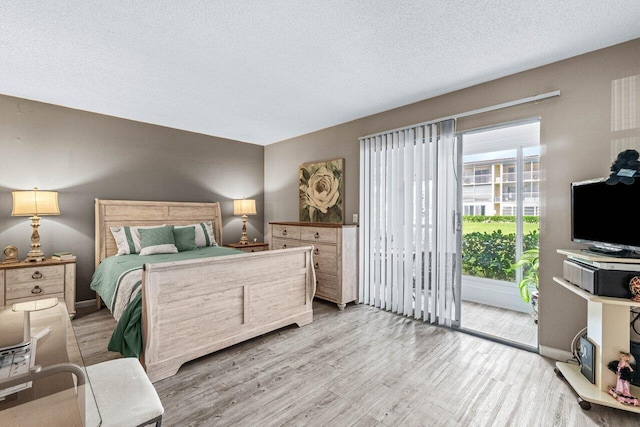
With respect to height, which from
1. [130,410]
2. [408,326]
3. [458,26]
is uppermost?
[458,26]

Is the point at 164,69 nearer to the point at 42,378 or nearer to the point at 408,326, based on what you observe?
the point at 42,378

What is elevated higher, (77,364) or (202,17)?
(202,17)

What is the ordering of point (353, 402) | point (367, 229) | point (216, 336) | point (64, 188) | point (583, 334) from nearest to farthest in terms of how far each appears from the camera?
point (353, 402) → point (583, 334) → point (216, 336) → point (64, 188) → point (367, 229)

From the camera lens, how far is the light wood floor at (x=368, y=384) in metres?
1.68

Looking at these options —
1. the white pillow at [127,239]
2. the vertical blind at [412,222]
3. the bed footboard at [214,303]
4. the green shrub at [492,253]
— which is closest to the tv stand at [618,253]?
the vertical blind at [412,222]

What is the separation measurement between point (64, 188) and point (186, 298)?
2680 millimetres

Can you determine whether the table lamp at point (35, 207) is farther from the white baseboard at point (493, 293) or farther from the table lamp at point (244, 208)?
the white baseboard at point (493, 293)

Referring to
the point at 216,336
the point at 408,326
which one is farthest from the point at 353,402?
the point at 408,326

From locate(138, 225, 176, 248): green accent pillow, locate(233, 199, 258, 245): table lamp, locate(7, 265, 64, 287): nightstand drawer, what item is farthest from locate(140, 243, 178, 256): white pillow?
locate(233, 199, 258, 245): table lamp

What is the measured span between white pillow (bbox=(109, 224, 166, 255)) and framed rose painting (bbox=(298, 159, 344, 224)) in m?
2.36

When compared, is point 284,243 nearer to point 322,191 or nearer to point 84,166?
point 322,191

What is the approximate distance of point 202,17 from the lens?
1.84 meters

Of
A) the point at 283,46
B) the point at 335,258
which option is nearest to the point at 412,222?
the point at 335,258

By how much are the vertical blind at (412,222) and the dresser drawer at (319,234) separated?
1.37ft
